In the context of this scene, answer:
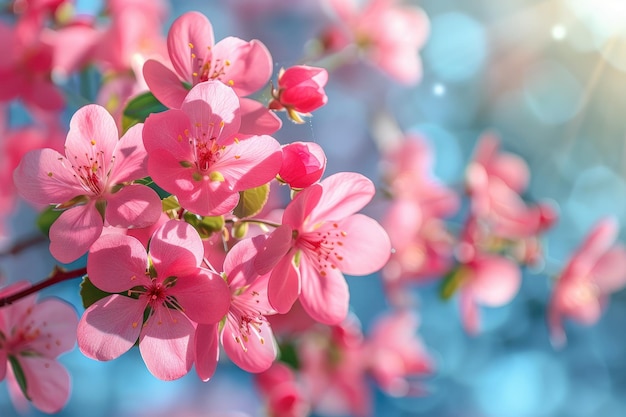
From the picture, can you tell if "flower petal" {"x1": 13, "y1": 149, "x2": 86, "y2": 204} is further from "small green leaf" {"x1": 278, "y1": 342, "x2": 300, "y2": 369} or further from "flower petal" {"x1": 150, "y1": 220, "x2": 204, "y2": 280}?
"small green leaf" {"x1": 278, "y1": 342, "x2": 300, "y2": 369}

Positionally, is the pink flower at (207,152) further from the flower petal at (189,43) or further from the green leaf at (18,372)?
the green leaf at (18,372)

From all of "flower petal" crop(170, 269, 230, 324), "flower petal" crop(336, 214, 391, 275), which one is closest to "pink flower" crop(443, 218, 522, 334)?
"flower petal" crop(336, 214, 391, 275)

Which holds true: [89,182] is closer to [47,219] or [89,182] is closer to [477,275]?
[47,219]

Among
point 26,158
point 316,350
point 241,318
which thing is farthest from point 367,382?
point 26,158

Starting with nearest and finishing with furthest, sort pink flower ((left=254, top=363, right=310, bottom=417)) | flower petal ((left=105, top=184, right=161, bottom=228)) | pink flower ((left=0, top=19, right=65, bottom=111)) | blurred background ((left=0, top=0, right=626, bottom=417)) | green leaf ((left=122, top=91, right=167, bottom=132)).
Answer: flower petal ((left=105, top=184, right=161, bottom=228))
green leaf ((left=122, top=91, right=167, bottom=132))
pink flower ((left=0, top=19, right=65, bottom=111))
pink flower ((left=254, top=363, right=310, bottom=417))
blurred background ((left=0, top=0, right=626, bottom=417))

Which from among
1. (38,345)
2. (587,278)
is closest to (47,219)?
(38,345)

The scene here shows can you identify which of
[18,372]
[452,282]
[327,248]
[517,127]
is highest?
[327,248]

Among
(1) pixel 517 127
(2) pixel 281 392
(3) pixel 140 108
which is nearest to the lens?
(3) pixel 140 108
